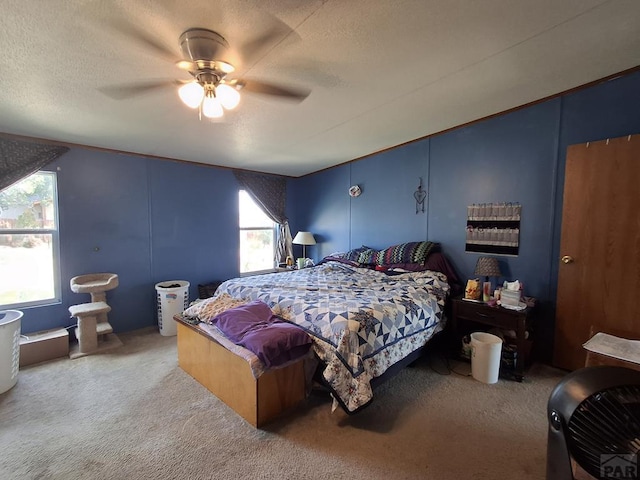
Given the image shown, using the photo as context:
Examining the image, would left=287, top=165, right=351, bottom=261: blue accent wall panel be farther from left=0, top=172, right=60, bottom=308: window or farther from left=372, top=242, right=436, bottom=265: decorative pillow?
left=0, top=172, right=60, bottom=308: window

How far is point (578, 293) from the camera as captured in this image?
92.6 inches

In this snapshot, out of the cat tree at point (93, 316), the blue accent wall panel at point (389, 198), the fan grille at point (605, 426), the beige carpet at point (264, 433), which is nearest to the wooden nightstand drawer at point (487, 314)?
the beige carpet at point (264, 433)

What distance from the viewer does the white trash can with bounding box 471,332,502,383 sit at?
7.54 feet

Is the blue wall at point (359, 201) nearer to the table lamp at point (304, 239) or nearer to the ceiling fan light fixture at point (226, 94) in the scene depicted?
the table lamp at point (304, 239)

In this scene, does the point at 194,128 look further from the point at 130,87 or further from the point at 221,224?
the point at 221,224

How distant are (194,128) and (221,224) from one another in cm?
180

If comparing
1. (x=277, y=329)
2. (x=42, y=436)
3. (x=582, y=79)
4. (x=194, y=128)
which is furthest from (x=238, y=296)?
(x=582, y=79)

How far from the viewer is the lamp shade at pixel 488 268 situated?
260cm

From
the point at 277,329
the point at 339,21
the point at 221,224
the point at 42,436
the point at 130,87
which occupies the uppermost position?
the point at 339,21

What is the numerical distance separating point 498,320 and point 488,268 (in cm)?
48

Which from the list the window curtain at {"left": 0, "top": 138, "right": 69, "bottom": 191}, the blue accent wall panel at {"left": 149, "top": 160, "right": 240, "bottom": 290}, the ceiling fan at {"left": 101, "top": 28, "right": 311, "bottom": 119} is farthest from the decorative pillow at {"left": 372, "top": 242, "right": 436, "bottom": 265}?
the window curtain at {"left": 0, "top": 138, "right": 69, "bottom": 191}

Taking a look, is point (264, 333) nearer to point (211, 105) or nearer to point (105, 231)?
point (211, 105)

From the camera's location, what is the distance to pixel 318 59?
1.78m

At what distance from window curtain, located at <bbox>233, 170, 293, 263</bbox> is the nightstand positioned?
308 cm
